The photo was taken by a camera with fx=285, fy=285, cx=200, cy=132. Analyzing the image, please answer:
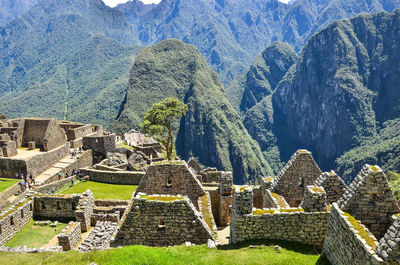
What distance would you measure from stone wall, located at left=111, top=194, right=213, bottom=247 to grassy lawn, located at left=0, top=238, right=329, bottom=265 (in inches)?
34.6

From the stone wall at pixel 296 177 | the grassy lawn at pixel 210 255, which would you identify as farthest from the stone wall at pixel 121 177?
the grassy lawn at pixel 210 255

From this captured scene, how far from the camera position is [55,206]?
15.1 m

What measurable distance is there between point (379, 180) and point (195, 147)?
18567cm

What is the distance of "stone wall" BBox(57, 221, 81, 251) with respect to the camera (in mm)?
12328

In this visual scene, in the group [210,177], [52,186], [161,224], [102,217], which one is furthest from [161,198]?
[52,186]

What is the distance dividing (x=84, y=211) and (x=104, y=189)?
10.1 meters

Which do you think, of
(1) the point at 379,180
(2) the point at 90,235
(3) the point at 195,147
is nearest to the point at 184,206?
(1) the point at 379,180

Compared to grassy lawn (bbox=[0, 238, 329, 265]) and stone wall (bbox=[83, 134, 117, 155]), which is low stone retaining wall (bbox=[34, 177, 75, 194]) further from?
grassy lawn (bbox=[0, 238, 329, 265])

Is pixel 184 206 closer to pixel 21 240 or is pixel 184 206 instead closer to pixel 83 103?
pixel 21 240

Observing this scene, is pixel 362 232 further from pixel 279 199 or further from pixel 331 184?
pixel 279 199

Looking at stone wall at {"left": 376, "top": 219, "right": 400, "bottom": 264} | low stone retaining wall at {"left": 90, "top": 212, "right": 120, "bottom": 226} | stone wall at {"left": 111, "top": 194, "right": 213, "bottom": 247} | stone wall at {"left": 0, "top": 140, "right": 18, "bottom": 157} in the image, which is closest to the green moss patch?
stone wall at {"left": 111, "top": 194, "right": 213, "bottom": 247}

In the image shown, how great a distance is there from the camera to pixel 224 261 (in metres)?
6.74

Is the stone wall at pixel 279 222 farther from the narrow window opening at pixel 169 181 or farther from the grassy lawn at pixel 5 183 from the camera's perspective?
the grassy lawn at pixel 5 183

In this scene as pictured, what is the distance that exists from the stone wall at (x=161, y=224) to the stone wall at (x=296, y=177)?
4.00 m
